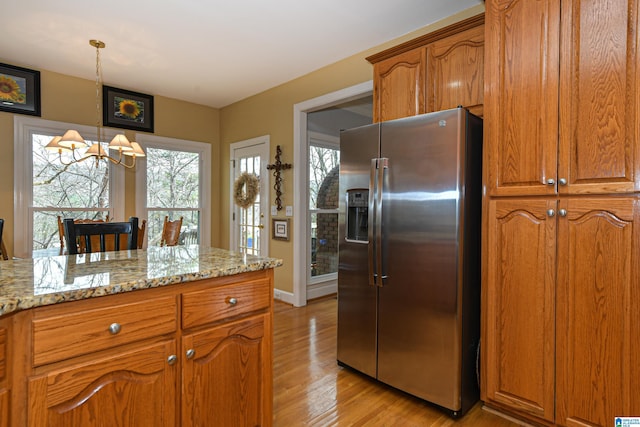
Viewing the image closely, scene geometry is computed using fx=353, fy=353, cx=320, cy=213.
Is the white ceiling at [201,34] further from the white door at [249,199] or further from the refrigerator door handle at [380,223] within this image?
the refrigerator door handle at [380,223]

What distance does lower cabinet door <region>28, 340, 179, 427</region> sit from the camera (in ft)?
3.35

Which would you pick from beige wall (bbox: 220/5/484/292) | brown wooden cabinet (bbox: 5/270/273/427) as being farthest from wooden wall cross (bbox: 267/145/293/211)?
brown wooden cabinet (bbox: 5/270/273/427)

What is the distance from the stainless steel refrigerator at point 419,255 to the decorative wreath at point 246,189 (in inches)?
98.2

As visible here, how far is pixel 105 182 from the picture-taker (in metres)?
4.34

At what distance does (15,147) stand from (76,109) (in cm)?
75

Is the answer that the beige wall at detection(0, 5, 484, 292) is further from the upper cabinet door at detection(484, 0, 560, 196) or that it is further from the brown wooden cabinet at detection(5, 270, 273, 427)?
the brown wooden cabinet at detection(5, 270, 273, 427)

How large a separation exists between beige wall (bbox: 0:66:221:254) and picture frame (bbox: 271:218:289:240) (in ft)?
4.46

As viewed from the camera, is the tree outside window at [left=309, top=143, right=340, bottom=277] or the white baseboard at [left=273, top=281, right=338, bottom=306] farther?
the tree outside window at [left=309, top=143, right=340, bottom=277]

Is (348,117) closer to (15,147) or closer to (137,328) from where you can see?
(15,147)

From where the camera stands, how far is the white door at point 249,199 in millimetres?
4594

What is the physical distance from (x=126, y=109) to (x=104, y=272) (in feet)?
12.7

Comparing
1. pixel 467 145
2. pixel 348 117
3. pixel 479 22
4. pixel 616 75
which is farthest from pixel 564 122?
pixel 348 117

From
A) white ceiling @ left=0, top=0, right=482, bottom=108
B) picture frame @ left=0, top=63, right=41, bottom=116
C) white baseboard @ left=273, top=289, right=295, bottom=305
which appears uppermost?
white ceiling @ left=0, top=0, right=482, bottom=108

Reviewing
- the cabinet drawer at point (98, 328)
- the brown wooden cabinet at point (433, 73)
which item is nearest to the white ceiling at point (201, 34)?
the brown wooden cabinet at point (433, 73)
